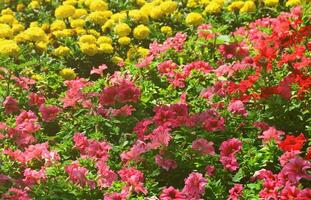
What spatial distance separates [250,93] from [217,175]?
90 cm

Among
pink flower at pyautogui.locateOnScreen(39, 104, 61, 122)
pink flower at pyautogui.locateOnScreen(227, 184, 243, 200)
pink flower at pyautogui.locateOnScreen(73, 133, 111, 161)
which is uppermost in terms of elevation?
pink flower at pyautogui.locateOnScreen(227, 184, 243, 200)

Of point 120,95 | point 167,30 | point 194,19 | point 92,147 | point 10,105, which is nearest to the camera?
point 92,147

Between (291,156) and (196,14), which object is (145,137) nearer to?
(291,156)

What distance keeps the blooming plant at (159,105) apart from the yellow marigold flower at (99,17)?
13mm

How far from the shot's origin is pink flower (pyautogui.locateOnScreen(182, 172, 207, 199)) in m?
3.55

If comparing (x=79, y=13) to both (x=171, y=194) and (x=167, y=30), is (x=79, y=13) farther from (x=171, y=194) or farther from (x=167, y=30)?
(x=171, y=194)

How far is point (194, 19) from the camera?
19.0ft

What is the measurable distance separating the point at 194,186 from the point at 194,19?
8.32 feet

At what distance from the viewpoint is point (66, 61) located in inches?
220

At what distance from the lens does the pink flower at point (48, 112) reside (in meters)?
4.52

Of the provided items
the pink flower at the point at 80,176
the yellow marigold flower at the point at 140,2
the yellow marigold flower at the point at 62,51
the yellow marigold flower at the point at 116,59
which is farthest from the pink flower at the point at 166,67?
the yellow marigold flower at the point at 140,2

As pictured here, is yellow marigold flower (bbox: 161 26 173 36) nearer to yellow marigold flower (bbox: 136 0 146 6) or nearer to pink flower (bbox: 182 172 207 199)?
yellow marigold flower (bbox: 136 0 146 6)

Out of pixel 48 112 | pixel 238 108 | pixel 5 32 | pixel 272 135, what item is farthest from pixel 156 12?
pixel 272 135

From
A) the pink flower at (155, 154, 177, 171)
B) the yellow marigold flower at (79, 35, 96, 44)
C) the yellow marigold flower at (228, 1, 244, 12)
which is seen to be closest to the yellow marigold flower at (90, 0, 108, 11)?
the yellow marigold flower at (79, 35, 96, 44)
